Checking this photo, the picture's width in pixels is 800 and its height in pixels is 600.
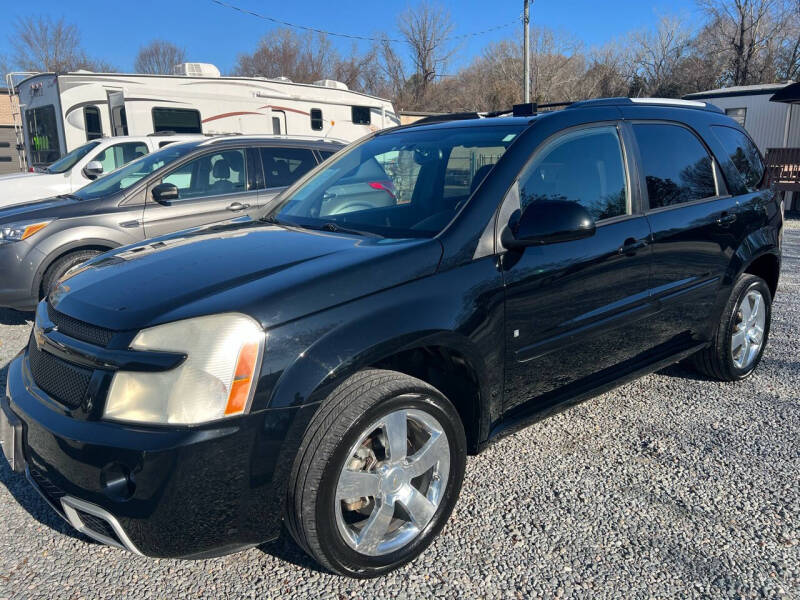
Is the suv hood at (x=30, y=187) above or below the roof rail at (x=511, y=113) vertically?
below

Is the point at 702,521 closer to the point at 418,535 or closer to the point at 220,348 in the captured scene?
the point at 418,535

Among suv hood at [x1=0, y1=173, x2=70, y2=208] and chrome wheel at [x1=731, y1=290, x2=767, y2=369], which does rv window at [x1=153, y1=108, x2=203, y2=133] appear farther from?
chrome wheel at [x1=731, y1=290, x2=767, y2=369]

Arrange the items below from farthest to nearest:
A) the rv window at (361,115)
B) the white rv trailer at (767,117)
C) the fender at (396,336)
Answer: the white rv trailer at (767,117), the rv window at (361,115), the fender at (396,336)

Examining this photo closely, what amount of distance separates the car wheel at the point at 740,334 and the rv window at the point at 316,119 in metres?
12.4

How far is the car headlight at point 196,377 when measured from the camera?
194 cm

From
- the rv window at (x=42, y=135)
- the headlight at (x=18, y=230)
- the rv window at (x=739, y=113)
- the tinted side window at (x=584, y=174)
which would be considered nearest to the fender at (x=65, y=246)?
the headlight at (x=18, y=230)

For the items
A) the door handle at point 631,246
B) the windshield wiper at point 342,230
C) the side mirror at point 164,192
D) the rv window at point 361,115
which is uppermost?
the rv window at point 361,115

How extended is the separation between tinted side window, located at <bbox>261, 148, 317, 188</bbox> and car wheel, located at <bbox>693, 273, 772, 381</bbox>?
4.53 metres

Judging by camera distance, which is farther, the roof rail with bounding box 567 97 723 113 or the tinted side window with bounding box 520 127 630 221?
the roof rail with bounding box 567 97 723 113

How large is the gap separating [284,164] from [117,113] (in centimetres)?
680

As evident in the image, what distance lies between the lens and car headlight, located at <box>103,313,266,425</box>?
6.36ft

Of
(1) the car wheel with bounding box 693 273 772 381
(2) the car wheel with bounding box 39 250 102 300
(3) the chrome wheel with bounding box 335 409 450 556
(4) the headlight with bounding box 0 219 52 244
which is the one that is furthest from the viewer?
(2) the car wheel with bounding box 39 250 102 300

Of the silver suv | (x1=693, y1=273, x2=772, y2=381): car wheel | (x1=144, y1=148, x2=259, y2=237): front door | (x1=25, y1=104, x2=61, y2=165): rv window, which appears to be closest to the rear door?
(x1=693, y1=273, x2=772, y2=381): car wheel

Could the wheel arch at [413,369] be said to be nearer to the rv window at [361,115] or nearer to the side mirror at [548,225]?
the side mirror at [548,225]
